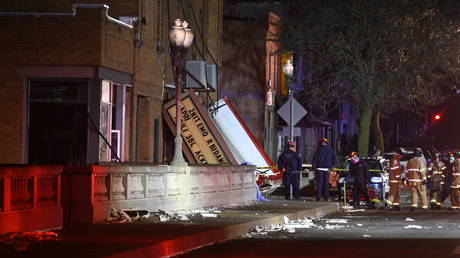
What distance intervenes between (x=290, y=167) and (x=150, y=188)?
9.67m

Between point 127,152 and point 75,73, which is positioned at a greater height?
point 75,73

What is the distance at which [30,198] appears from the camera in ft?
56.0

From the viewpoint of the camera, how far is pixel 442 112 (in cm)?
4797

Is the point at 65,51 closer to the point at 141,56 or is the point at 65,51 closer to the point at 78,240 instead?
the point at 141,56

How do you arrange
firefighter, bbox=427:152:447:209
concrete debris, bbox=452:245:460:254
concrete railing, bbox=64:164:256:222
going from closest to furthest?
concrete debris, bbox=452:245:460:254 → concrete railing, bbox=64:164:256:222 → firefighter, bbox=427:152:447:209

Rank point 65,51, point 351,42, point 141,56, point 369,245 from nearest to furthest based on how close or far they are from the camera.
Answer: point 369,245 → point 65,51 → point 141,56 → point 351,42

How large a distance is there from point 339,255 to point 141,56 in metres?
17.0

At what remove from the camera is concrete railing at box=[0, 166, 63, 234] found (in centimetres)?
1600

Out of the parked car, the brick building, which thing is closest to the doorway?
the brick building

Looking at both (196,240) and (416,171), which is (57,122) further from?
(196,240)

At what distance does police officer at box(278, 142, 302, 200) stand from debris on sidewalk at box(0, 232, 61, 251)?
1512cm

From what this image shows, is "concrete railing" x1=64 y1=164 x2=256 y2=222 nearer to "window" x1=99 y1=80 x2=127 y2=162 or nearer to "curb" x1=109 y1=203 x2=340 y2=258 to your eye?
"curb" x1=109 y1=203 x2=340 y2=258

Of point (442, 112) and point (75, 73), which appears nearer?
point (75, 73)

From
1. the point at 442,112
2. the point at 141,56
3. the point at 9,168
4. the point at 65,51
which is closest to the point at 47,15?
the point at 65,51
